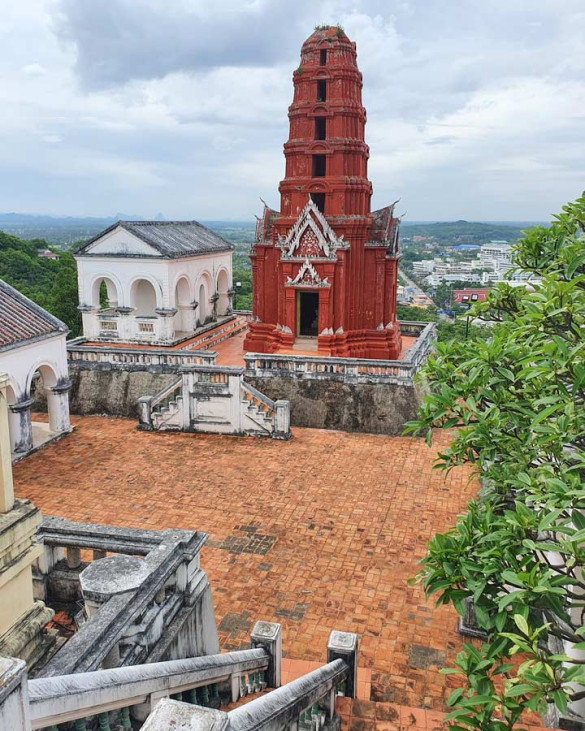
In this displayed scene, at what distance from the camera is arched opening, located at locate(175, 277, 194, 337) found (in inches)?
1056

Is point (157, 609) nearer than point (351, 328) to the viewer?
Yes

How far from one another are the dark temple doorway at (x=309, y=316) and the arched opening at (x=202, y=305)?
6432mm

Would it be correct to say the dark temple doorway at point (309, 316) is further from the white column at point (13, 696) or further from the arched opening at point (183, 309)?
the white column at point (13, 696)

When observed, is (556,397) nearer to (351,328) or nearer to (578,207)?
(578,207)

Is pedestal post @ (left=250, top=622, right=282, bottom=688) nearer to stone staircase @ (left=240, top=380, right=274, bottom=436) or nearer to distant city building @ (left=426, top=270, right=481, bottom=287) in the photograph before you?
stone staircase @ (left=240, top=380, right=274, bottom=436)

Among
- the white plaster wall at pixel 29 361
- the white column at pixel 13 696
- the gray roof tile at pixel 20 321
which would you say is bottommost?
the white plaster wall at pixel 29 361

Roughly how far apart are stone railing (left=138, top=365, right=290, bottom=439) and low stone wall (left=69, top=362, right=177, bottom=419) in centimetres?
151

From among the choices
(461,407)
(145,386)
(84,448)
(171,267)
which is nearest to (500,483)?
(461,407)

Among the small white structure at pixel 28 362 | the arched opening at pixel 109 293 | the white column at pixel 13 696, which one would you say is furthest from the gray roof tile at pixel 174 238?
the white column at pixel 13 696

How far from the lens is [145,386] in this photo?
19.7 m

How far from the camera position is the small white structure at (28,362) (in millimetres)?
15289

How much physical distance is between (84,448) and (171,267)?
1007 cm

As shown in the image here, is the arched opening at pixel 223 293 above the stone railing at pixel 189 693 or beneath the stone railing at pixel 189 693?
above

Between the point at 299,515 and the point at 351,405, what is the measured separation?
20.4 ft
